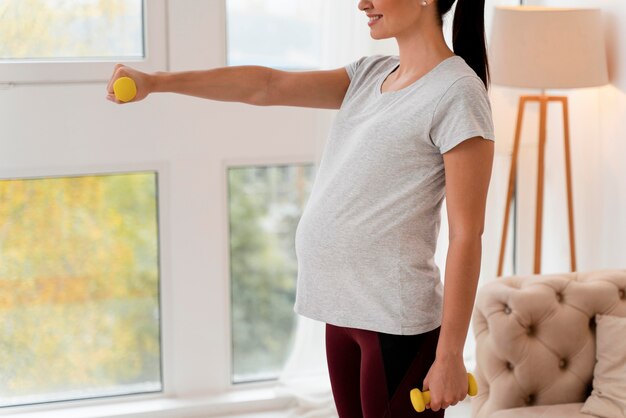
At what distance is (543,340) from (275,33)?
50.8 inches

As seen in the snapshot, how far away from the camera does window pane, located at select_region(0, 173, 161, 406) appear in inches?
111

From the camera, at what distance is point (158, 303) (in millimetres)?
2980

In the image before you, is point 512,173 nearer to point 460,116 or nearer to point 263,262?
point 263,262

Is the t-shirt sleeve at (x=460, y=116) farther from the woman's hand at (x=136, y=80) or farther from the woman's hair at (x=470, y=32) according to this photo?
the woman's hand at (x=136, y=80)

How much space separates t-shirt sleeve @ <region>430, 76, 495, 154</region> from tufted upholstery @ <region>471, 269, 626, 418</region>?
3.22 feet

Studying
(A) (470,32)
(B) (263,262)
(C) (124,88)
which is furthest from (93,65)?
(A) (470,32)

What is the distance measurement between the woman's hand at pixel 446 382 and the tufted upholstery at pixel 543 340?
883 mm

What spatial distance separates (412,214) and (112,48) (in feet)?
5.22

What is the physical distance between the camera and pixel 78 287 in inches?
114

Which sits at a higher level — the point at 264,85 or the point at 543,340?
the point at 264,85

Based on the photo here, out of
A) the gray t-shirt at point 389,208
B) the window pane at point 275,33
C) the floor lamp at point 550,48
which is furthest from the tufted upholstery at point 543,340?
the window pane at point 275,33

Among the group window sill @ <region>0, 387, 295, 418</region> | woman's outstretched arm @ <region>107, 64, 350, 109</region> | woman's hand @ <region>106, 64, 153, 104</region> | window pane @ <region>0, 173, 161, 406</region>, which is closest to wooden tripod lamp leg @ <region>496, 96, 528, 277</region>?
window sill @ <region>0, 387, 295, 418</region>

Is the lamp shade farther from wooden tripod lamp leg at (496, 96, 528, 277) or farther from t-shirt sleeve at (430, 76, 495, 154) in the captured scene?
t-shirt sleeve at (430, 76, 495, 154)

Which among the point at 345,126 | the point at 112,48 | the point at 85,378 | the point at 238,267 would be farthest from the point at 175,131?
the point at 345,126
